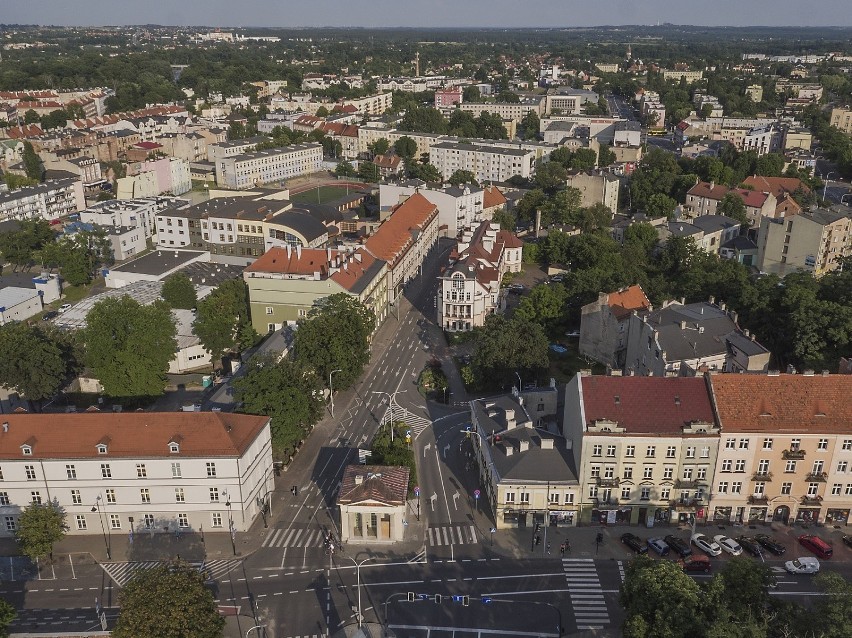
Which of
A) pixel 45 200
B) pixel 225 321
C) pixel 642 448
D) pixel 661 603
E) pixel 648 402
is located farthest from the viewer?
pixel 45 200

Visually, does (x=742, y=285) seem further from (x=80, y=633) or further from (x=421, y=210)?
(x=80, y=633)

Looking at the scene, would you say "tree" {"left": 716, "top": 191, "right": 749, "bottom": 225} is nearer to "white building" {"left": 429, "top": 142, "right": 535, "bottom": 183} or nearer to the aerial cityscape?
the aerial cityscape

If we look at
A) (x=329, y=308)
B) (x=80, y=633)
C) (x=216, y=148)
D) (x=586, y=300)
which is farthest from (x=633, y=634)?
(x=216, y=148)

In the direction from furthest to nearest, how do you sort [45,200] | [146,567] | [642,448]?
[45,200]
[642,448]
[146,567]

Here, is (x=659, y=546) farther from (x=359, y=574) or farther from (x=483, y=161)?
(x=483, y=161)

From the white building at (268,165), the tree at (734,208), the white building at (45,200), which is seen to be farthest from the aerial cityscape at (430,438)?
the white building at (268,165)

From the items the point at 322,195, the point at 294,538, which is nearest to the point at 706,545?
the point at 294,538

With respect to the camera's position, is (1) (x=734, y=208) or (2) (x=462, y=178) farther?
(2) (x=462, y=178)

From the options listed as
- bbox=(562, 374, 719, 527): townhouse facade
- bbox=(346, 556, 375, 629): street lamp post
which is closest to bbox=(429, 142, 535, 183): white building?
bbox=(562, 374, 719, 527): townhouse facade
